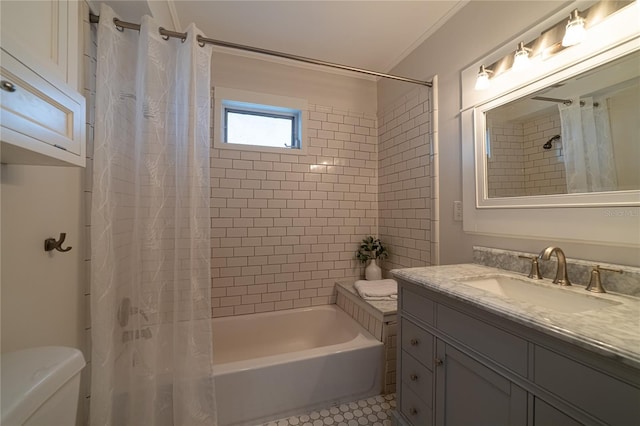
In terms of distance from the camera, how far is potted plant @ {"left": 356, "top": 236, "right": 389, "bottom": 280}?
2.41 m

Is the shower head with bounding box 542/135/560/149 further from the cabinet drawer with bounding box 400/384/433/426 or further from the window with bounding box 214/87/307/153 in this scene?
the window with bounding box 214/87/307/153

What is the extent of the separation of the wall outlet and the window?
4.57 ft

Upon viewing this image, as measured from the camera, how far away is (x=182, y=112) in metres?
1.32

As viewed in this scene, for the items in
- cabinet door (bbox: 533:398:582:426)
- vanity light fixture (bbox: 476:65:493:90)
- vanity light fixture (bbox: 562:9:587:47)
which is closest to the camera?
cabinet door (bbox: 533:398:582:426)

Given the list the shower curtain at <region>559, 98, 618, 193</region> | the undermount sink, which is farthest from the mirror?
the undermount sink

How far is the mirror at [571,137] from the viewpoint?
975mm

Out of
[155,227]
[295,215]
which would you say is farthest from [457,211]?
[155,227]

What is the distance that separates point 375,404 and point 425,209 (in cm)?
141

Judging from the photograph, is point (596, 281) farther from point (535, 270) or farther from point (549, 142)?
point (549, 142)

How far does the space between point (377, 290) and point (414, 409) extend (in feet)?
2.74

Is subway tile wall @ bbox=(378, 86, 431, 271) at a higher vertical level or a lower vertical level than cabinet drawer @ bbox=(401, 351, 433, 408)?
higher

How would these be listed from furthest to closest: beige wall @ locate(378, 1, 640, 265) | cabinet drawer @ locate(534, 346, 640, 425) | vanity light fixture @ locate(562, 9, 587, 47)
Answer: beige wall @ locate(378, 1, 640, 265)
vanity light fixture @ locate(562, 9, 587, 47)
cabinet drawer @ locate(534, 346, 640, 425)

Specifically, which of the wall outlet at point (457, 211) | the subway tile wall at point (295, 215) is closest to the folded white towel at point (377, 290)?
the subway tile wall at point (295, 215)

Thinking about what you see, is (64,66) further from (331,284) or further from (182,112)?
(331,284)
